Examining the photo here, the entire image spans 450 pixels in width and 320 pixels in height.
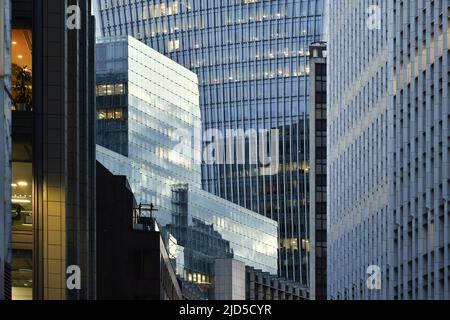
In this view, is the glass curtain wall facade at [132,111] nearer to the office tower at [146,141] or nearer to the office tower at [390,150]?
the office tower at [146,141]

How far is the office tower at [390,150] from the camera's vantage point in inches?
4016

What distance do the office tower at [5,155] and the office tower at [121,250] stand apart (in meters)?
67.3

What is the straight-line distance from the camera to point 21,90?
63688 millimetres

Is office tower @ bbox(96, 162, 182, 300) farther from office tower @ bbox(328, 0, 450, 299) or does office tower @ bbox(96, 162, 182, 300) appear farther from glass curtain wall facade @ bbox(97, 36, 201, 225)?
glass curtain wall facade @ bbox(97, 36, 201, 225)

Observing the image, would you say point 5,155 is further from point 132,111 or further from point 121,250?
point 132,111

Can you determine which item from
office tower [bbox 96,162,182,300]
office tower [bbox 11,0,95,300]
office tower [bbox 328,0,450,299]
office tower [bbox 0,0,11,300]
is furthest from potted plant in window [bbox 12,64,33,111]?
office tower [bbox 96,162,182,300]

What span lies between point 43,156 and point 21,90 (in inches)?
121

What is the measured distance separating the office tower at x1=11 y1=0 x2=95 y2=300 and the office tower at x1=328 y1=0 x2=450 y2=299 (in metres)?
38.0

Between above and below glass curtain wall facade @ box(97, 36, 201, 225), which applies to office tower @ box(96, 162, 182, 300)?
below

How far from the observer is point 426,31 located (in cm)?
10600

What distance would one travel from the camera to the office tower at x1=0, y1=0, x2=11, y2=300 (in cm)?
4084

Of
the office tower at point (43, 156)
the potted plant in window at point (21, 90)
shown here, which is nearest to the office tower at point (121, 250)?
the office tower at point (43, 156)

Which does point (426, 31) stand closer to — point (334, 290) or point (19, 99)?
point (19, 99)
